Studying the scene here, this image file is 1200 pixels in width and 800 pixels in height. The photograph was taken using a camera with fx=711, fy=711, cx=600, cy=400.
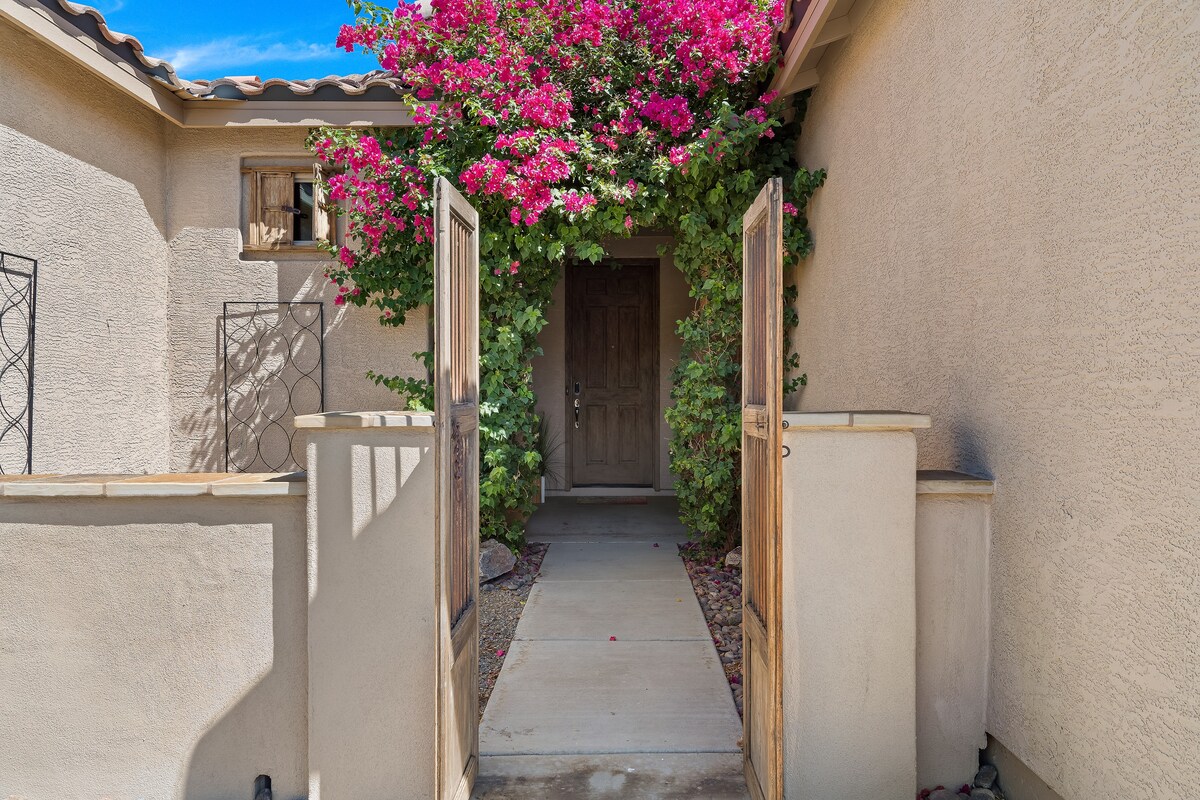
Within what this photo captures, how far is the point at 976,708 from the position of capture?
99.3 inches

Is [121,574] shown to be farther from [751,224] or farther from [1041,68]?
[1041,68]

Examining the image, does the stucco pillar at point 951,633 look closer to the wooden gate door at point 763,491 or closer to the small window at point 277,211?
the wooden gate door at point 763,491

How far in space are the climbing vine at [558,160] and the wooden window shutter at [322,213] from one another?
0.28 m

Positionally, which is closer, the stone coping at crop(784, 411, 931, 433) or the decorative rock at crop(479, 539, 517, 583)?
the stone coping at crop(784, 411, 931, 433)

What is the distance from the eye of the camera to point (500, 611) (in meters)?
4.52

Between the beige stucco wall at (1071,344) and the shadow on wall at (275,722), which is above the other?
the beige stucco wall at (1071,344)

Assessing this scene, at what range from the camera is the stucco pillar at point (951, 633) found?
2521mm

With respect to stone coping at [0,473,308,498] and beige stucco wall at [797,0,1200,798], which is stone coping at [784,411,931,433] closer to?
beige stucco wall at [797,0,1200,798]

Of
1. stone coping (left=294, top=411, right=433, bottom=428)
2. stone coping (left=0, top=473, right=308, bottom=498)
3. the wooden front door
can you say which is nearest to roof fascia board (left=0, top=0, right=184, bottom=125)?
stone coping (left=0, top=473, right=308, bottom=498)

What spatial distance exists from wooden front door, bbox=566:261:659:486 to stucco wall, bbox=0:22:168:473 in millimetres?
3979

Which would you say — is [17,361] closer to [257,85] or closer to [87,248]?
[87,248]

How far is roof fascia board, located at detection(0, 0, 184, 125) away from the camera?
151 inches

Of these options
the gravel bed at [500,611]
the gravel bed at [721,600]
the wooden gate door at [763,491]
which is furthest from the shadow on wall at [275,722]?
the gravel bed at [721,600]

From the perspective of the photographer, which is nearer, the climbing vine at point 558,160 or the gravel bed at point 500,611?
the gravel bed at point 500,611
